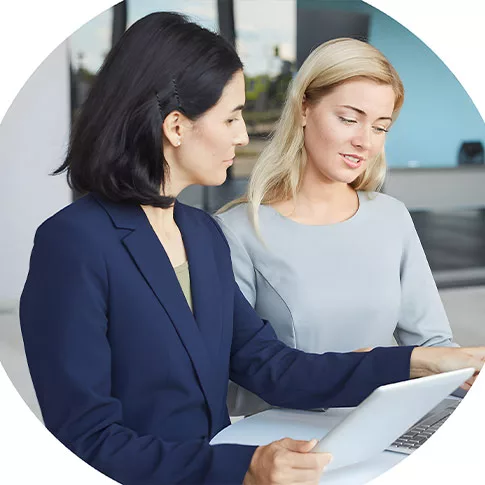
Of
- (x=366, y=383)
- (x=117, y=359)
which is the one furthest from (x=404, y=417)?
(x=117, y=359)

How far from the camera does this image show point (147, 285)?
1266 millimetres

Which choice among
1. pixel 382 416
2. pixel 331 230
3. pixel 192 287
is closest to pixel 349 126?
pixel 331 230

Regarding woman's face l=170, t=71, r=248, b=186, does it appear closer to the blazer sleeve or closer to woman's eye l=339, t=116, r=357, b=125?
the blazer sleeve

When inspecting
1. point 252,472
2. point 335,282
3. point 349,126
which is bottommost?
point 252,472

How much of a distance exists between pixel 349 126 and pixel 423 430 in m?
0.70

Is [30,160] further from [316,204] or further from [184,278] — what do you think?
[184,278]

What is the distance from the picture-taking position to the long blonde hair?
5.57 feet

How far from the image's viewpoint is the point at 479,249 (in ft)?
21.6

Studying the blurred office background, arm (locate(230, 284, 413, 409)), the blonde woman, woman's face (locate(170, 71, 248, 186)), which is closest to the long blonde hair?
the blonde woman

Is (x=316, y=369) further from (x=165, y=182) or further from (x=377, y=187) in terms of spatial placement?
(x=377, y=187)

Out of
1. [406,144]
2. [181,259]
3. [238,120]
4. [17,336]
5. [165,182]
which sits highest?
[238,120]

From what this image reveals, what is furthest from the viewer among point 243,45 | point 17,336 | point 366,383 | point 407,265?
point 243,45

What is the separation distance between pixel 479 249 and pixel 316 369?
547cm

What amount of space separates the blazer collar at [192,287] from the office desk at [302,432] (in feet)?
0.25
